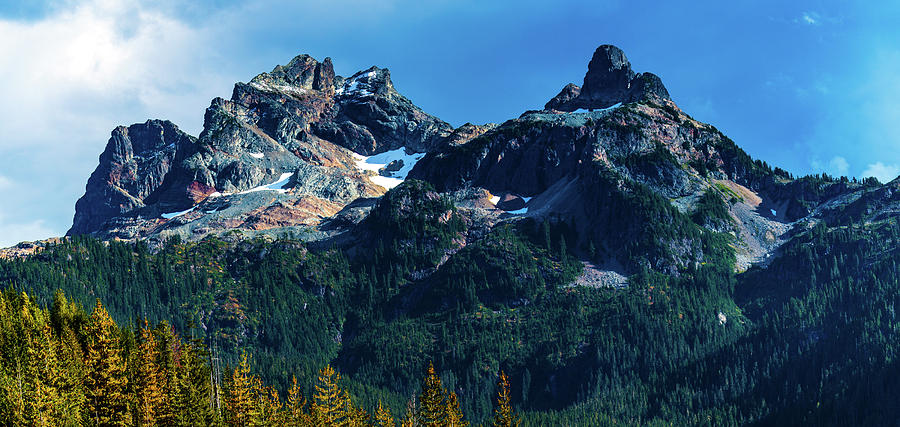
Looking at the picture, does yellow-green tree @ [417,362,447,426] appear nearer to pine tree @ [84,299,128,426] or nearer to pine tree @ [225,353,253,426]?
pine tree @ [225,353,253,426]

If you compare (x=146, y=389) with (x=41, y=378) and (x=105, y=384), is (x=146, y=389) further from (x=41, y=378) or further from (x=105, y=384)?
(x=41, y=378)

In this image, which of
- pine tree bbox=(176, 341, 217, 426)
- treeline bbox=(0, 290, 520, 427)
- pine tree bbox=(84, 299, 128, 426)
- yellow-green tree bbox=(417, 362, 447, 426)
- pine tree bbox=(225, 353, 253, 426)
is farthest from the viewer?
pine tree bbox=(225, 353, 253, 426)

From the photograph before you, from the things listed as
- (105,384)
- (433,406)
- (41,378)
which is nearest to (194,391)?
(105,384)

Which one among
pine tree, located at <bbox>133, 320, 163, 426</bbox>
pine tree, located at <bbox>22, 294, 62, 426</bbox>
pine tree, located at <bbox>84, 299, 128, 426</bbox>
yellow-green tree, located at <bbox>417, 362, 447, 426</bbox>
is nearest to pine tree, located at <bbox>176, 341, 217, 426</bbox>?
pine tree, located at <bbox>133, 320, 163, 426</bbox>

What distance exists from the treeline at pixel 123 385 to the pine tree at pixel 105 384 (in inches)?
4.0

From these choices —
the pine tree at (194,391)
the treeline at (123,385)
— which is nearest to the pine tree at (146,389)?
the treeline at (123,385)

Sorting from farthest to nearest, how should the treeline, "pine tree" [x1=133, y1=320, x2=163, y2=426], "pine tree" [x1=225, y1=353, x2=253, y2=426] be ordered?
"pine tree" [x1=225, y1=353, x2=253, y2=426]
"pine tree" [x1=133, y1=320, x2=163, y2=426]
the treeline

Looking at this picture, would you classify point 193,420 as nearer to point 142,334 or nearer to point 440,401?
point 142,334

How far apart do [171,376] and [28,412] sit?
1929 centimetres

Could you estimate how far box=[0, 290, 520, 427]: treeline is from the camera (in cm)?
7844

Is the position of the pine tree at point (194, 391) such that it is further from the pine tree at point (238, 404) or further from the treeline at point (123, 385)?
the pine tree at point (238, 404)

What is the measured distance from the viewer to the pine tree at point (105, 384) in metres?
85.0

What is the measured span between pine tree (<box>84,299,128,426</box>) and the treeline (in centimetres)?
10

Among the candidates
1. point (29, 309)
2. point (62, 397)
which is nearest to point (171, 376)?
point (62, 397)
